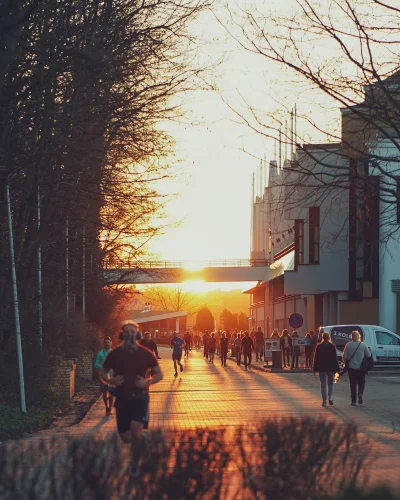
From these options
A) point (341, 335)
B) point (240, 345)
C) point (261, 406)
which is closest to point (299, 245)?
point (240, 345)

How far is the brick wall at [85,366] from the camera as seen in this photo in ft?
110

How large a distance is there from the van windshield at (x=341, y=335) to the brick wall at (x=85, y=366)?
481 inches

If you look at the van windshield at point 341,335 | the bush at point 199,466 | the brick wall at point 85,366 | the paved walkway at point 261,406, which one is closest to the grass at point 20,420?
the paved walkway at point 261,406

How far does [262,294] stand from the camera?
104375 millimetres

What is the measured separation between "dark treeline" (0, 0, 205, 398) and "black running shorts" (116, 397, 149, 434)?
455cm

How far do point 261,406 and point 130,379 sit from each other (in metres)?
12.2

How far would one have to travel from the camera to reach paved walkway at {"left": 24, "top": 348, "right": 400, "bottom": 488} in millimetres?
15688

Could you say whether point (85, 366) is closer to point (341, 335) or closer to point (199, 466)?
point (341, 335)

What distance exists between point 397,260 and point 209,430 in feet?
171

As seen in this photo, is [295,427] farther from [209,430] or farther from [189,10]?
[189,10]

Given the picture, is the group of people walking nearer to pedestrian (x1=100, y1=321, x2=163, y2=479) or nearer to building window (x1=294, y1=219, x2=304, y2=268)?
building window (x1=294, y1=219, x2=304, y2=268)

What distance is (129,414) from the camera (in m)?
10.5

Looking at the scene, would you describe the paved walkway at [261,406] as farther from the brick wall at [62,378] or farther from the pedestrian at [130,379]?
the pedestrian at [130,379]

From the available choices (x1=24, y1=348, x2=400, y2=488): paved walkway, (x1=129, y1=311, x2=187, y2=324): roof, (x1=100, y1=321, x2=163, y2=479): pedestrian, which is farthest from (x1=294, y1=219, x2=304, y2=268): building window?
(x1=129, y1=311, x2=187, y2=324): roof
